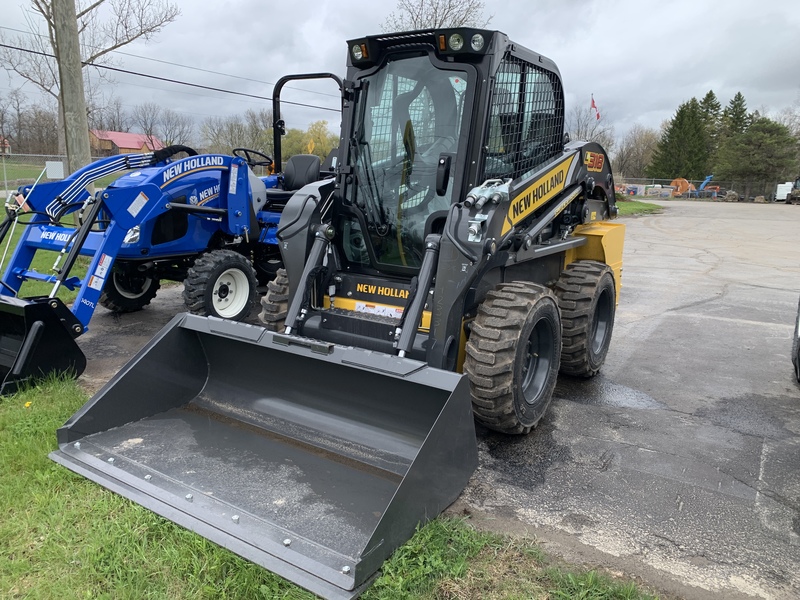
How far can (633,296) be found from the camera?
923 centimetres

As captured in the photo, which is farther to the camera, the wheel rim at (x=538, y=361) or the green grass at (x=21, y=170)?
the green grass at (x=21, y=170)

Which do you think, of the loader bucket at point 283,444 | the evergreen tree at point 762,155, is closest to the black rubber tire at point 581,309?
the loader bucket at point 283,444

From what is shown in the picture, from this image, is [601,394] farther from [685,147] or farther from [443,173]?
[685,147]

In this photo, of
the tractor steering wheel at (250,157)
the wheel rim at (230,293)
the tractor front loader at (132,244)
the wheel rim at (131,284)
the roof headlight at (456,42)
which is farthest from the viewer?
the tractor steering wheel at (250,157)

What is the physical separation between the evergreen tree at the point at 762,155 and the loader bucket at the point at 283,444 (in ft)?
185

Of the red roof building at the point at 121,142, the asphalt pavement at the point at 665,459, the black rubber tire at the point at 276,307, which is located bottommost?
the asphalt pavement at the point at 665,459

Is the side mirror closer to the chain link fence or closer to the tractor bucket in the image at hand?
the tractor bucket

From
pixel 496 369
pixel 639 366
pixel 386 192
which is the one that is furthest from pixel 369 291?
pixel 639 366

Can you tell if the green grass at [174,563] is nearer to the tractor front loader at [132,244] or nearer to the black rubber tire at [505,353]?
the black rubber tire at [505,353]

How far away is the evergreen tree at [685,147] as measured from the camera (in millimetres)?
60562

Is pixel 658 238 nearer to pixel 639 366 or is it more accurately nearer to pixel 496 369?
pixel 639 366

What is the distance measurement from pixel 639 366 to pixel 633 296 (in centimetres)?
371

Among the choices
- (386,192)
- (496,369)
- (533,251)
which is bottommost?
(496,369)

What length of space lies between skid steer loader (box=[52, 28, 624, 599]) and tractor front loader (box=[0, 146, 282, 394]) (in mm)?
1369
